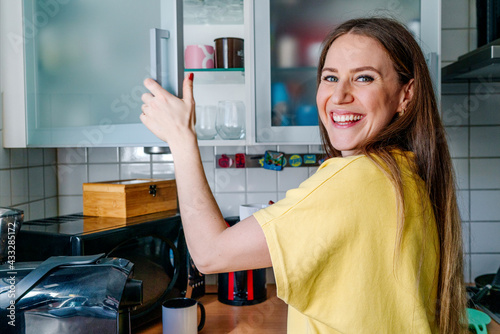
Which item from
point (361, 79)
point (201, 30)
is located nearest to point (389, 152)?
point (361, 79)

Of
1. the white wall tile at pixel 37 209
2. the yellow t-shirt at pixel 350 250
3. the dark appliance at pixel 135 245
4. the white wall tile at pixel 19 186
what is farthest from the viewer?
the white wall tile at pixel 37 209

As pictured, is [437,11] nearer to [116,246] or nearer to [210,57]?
[210,57]

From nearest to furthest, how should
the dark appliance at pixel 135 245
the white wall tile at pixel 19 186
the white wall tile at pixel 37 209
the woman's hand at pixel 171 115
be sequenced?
the woman's hand at pixel 171 115 < the dark appliance at pixel 135 245 < the white wall tile at pixel 19 186 < the white wall tile at pixel 37 209

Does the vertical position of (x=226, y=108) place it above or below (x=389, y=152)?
above

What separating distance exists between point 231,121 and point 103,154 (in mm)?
623

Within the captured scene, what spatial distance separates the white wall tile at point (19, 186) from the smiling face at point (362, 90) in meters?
1.09

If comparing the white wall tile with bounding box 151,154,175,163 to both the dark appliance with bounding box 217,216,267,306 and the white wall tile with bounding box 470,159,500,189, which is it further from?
the white wall tile with bounding box 470,159,500,189

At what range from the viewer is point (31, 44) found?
1345mm

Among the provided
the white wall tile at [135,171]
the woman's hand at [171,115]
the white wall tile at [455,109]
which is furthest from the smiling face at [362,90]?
the white wall tile at [135,171]

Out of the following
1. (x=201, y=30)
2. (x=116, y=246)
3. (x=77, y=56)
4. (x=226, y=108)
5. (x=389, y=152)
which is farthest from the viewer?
(x=201, y=30)

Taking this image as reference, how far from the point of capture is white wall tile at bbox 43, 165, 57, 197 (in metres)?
1.66

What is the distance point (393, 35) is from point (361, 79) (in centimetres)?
10

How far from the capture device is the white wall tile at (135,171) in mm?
1750

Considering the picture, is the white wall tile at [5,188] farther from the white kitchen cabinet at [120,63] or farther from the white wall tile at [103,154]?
the white wall tile at [103,154]
